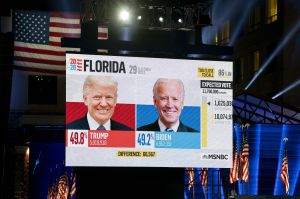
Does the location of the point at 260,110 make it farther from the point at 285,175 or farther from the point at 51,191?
the point at 51,191

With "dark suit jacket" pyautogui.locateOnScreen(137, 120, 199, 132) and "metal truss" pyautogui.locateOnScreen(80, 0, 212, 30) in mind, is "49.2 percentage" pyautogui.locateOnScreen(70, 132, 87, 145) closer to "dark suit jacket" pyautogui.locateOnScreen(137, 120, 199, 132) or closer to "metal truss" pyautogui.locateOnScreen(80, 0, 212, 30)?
"dark suit jacket" pyautogui.locateOnScreen(137, 120, 199, 132)

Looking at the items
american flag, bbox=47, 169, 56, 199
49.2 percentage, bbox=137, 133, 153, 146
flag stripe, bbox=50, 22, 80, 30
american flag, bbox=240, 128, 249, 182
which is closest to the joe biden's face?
49.2 percentage, bbox=137, 133, 153, 146

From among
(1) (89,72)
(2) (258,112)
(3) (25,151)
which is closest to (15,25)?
(3) (25,151)

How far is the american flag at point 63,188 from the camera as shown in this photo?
19.3m

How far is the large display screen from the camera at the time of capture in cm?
1330

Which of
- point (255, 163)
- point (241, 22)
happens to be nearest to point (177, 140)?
point (255, 163)

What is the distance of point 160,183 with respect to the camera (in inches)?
561

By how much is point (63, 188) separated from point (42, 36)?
434 cm

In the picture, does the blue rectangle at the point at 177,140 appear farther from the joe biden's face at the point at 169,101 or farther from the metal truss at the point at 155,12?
the metal truss at the point at 155,12

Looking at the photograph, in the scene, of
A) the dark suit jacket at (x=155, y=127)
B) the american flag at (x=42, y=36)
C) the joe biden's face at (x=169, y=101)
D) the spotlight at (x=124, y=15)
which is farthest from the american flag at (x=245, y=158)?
the spotlight at (x=124, y=15)

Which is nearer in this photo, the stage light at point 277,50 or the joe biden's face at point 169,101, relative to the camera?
the joe biden's face at point 169,101

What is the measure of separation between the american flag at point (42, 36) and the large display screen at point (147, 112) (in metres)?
5.26

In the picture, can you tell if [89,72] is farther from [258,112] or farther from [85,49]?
[258,112]

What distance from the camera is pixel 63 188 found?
19.3m
